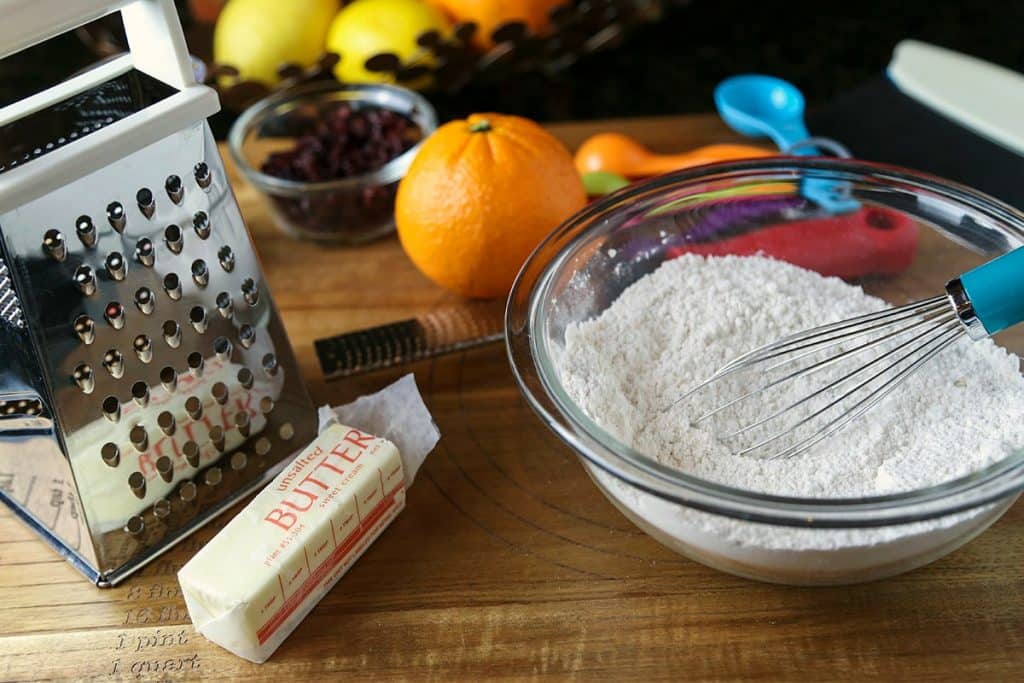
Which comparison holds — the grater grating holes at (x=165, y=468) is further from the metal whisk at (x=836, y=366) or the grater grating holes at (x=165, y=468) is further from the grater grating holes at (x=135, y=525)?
the metal whisk at (x=836, y=366)

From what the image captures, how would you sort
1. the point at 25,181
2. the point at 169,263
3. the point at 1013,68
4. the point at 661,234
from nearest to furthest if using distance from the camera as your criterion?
the point at 25,181
the point at 169,263
the point at 661,234
the point at 1013,68

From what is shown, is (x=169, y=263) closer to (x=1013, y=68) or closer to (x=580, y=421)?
Result: (x=580, y=421)

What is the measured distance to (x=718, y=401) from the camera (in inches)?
27.8

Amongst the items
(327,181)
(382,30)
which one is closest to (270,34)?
(382,30)

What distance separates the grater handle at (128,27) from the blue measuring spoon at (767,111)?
0.61 m

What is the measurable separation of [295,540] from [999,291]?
1.51 feet

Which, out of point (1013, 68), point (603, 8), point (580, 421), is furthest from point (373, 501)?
point (1013, 68)

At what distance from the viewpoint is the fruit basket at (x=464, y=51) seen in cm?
110

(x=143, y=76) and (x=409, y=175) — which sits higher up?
(x=143, y=76)

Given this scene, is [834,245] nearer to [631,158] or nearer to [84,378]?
[631,158]

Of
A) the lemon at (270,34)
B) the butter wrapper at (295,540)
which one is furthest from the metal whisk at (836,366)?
the lemon at (270,34)

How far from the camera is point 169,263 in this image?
2.21ft

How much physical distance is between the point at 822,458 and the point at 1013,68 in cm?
101

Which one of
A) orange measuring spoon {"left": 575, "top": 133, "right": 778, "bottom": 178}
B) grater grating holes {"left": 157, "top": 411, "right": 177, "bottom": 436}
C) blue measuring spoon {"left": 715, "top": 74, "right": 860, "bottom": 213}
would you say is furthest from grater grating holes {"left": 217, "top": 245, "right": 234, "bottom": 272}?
blue measuring spoon {"left": 715, "top": 74, "right": 860, "bottom": 213}
